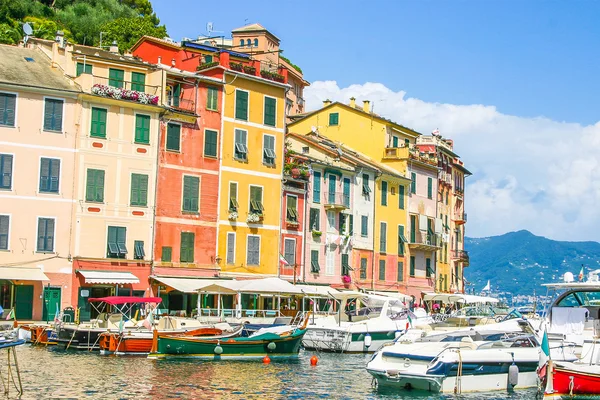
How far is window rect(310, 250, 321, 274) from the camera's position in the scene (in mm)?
61750

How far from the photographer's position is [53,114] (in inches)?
1905

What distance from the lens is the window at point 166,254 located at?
51653 millimetres

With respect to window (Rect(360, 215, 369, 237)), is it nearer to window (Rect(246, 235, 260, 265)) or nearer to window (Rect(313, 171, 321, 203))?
window (Rect(313, 171, 321, 203))

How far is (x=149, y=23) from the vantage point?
82.1 metres

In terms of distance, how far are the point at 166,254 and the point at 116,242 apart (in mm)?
3220

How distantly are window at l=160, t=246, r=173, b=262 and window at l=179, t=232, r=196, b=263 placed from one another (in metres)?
0.69

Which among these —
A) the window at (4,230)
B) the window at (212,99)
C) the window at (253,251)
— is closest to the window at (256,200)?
the window at (253,251)

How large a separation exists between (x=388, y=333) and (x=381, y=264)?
921 inches

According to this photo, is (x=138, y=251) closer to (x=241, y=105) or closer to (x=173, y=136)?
(x=173, y=136)

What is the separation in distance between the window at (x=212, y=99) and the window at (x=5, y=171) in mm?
12688

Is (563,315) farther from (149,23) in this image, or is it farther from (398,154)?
(149,23)

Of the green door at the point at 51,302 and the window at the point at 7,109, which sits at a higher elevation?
the window at the point at 7,109

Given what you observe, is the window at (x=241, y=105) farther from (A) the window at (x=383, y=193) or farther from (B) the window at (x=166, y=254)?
(A) the window at (x=383, y=193)

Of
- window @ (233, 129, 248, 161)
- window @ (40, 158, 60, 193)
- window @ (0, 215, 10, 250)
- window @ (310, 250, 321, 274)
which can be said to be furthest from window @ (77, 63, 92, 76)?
window @ (310, 250, 321, 274)
